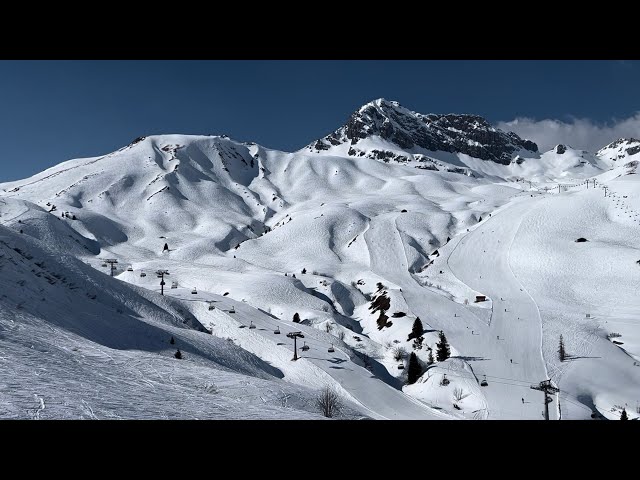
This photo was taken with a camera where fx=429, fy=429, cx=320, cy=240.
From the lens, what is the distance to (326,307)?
84750mm

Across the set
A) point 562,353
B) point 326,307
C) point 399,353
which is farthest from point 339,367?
point 326,307

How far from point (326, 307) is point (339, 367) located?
3736 cm

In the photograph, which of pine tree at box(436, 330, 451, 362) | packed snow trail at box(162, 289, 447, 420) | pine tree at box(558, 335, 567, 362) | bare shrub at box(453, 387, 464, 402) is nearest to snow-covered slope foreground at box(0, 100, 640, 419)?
bare shrub at box(453, 387, 464, 402)

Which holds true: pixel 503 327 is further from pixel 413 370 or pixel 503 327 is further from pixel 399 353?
pixel 413 370

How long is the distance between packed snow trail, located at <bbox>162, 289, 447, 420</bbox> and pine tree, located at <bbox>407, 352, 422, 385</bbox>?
965cm

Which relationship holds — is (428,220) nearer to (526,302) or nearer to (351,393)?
(526,302)

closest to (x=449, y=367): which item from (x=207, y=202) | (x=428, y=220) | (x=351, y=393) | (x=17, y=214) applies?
(x=351, y=393)

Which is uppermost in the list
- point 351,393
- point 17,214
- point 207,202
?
point 207,202

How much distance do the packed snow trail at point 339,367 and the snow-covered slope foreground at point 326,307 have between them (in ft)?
0.88

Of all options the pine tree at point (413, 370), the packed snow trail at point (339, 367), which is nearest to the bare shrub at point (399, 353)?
the pine tree at point (413, 370)
